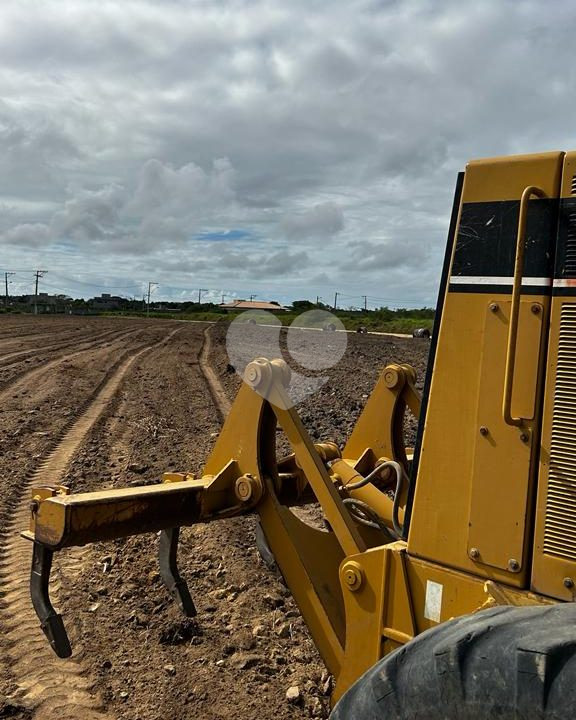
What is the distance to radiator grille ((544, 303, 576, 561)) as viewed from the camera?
2256 millimetres

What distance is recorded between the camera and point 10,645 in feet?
14.4

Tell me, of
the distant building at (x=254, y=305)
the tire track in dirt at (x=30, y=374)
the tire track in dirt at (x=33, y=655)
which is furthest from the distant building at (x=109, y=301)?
the tire track in dirt at (x=33, y=655)

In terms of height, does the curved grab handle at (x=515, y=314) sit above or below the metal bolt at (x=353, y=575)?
above

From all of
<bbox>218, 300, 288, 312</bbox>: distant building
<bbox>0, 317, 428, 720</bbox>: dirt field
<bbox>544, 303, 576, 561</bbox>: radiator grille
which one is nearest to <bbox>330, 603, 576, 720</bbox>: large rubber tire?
<bbox>544, 303, 576, 561</bbox>: radiator grille

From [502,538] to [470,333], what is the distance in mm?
690

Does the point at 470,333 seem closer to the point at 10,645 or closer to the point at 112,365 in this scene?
the point at 10,645

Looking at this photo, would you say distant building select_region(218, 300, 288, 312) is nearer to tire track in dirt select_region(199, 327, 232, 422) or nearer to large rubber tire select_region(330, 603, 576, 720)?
tire track in dirt select_region(199, 327, 232, 422)

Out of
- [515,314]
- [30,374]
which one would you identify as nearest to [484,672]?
[515,314]

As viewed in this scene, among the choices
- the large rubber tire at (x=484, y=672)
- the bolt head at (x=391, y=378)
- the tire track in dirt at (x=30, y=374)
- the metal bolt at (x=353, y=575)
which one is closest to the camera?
the large rubber tire at (x=484, y=672)

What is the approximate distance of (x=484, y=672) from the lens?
1903mm

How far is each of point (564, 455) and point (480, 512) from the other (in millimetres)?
345

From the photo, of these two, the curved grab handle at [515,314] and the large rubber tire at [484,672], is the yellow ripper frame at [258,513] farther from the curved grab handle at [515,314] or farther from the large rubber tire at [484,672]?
the curved grab handle at [515,314]

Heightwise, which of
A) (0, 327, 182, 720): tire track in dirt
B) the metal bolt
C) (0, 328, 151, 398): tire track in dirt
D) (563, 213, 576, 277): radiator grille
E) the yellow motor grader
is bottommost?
(0, 327, 182, 720): tire track in dirt

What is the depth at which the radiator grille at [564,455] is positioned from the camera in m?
2.26
